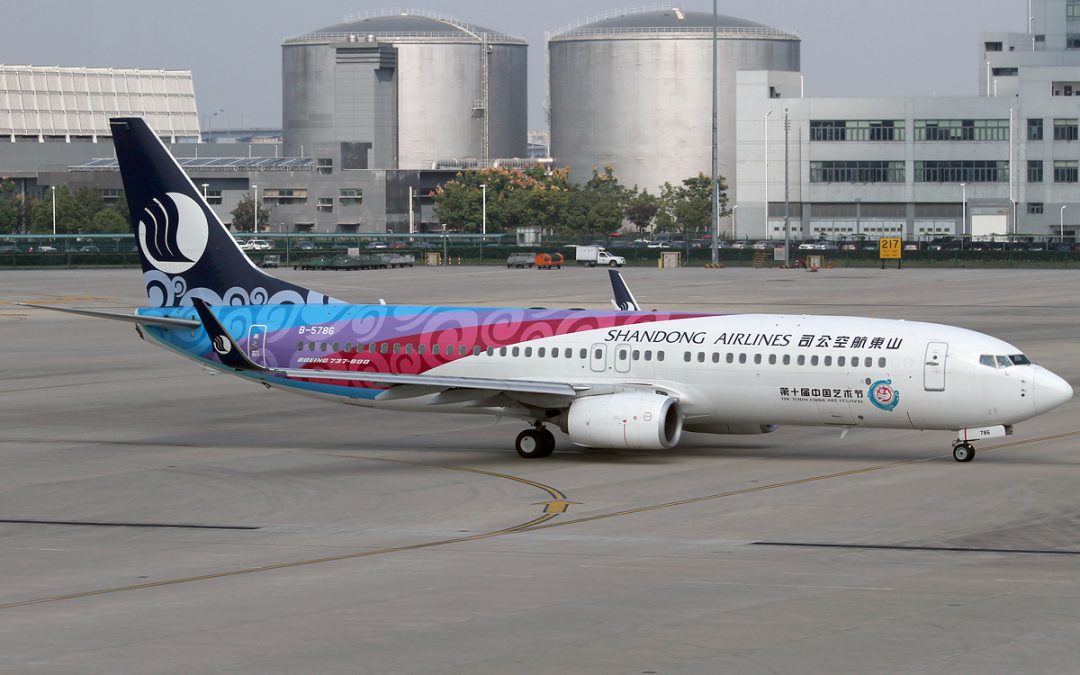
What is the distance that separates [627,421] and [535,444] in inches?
132

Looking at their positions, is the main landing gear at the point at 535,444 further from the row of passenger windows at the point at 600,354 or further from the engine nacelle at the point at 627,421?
the row of passenger windows at the point at 600,354

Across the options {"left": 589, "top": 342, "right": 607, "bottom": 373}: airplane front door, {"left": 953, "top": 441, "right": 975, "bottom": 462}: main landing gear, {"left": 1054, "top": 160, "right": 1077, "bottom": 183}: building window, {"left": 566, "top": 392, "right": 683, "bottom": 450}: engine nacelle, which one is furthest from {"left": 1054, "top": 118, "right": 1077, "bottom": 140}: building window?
{"left": 566, "top": 392, "right": 683, "bottom": 450}: engine nacelle

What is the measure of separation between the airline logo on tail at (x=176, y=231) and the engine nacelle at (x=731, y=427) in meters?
15.8

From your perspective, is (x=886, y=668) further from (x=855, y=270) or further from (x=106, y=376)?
(x=855, y=270)

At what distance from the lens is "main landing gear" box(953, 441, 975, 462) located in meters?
39.2

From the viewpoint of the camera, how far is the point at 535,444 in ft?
134

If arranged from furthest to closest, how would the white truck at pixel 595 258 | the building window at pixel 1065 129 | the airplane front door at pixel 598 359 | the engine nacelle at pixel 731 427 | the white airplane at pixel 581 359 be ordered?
the building window at pixel 1065 129, the white truck at pixel 595 258, the airplane front door at pixel 598 359, the engine nacelle at pixel 731 427, the white airplane at pixel 581 359

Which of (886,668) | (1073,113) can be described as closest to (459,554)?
(886,668)

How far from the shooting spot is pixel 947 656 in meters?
20.3

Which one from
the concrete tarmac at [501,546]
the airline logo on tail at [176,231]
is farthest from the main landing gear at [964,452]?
the airline logo on tail at [176,231]

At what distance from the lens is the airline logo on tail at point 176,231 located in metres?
46.3

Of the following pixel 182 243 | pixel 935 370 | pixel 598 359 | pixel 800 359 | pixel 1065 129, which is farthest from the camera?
pixel 1065 129

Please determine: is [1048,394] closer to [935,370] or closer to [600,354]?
[935,370]

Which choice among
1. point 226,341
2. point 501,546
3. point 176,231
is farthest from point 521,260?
point 501,546
